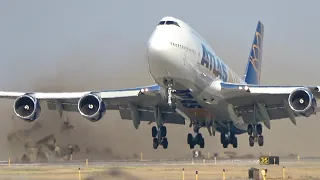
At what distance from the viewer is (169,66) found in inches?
1585

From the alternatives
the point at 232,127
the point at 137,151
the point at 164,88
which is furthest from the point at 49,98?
the point at 137,151

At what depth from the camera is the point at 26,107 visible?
4691 centimetres

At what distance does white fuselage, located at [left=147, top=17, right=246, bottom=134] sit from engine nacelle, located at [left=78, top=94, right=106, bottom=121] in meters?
5.93

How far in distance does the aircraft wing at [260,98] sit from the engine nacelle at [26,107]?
13.0m

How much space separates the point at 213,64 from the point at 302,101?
6.45 m

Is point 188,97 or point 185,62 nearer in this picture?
point 185,62

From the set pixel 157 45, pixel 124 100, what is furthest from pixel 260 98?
pixel 157 45

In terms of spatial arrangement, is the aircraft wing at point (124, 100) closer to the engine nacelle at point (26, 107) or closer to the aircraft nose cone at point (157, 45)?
the engine nacelle at point (26, 107)

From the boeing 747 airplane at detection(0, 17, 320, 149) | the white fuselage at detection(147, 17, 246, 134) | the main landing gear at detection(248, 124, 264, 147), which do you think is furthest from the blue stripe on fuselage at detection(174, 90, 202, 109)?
the main landing gear at detection(248, 124, 264, 147)

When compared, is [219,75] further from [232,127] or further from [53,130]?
[53,130]

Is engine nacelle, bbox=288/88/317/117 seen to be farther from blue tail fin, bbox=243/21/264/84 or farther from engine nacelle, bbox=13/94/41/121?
blue tail fin, bbox=243/21/264/84

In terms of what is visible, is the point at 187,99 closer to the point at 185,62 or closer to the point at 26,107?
the point at 185,62

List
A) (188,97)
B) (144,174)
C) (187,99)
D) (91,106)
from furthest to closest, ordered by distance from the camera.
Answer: (144,174) < (91,106) < (187,99) < (188,97)

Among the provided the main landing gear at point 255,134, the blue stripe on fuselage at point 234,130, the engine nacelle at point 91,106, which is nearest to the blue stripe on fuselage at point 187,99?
the engine nacelle at point 91,106
